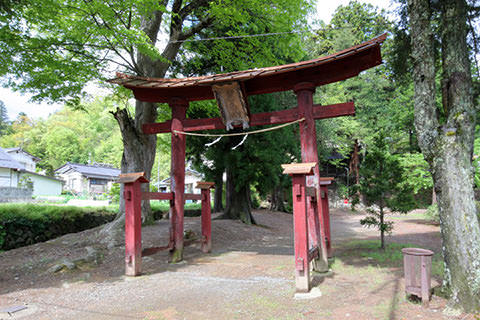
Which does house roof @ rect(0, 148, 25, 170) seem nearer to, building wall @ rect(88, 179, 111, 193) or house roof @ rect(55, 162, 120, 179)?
house roof @ rect(55, 162, 120, 179)

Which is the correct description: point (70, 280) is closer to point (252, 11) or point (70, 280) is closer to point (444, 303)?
point (444, 303)

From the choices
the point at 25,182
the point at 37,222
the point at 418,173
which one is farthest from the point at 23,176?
the point at 418,173

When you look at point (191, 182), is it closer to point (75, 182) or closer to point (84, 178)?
point (84, 178)

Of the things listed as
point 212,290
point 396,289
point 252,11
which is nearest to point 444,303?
point 396,289

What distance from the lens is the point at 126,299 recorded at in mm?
4281

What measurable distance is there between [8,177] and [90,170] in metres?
11.4

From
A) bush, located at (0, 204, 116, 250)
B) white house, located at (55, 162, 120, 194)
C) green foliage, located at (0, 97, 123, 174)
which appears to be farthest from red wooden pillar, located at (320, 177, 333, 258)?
green foliage, located at (0, 97, 123, 174)

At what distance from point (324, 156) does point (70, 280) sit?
660 inches

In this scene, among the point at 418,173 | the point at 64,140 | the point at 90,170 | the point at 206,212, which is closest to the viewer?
the point at 206,212

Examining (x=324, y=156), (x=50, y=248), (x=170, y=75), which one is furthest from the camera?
(x=324, y=156)

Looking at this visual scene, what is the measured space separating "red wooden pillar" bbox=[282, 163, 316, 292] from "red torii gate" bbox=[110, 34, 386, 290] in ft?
1.76

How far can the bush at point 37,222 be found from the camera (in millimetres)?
7723

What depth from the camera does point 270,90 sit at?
6234 mm

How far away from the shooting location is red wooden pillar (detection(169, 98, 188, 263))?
255 inches
